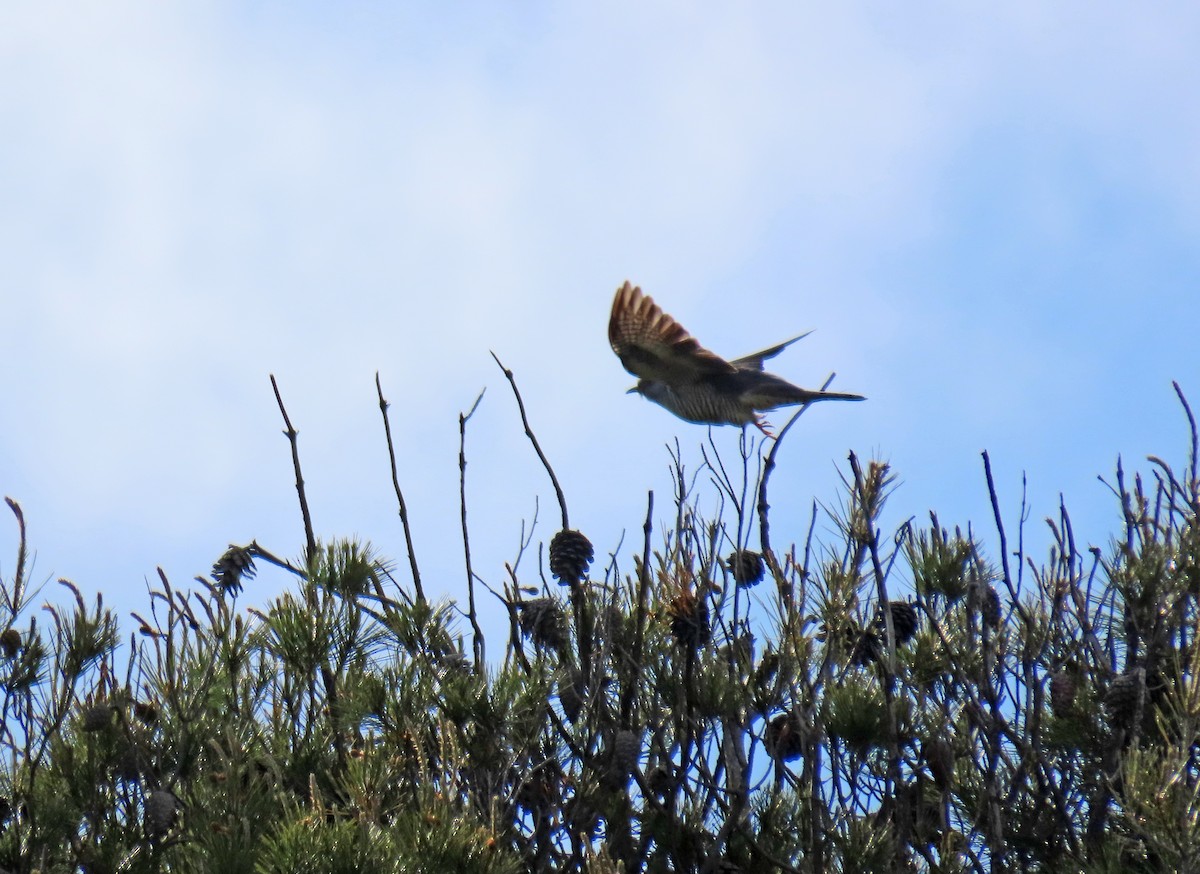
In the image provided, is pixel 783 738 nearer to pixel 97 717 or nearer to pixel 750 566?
pixel 750 566

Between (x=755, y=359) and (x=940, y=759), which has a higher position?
(x=755, y=359)

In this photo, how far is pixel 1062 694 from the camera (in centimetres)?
371

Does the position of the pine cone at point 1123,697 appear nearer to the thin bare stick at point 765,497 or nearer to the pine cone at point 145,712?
the thin bare stick at point 765,497

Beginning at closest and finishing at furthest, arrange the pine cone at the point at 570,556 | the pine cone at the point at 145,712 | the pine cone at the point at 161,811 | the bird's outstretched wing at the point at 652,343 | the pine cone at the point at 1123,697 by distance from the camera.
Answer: the pine cone at the point at 161,811, the pine cone at the point at 1123,697, the pine cone at the point at 145,712, the pine cone at the point at 570,556, the bird's outstretched wing at the point at 652,343

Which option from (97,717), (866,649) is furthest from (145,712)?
(866,649)

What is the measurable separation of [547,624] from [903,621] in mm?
1081

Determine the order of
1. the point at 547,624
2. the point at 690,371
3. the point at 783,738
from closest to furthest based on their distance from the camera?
1. the point at 783,738
2. the point at 547,624
3. the point at 690,371

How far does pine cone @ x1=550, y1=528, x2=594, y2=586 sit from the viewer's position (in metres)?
3.88

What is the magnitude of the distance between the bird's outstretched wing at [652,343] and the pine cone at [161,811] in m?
3.43

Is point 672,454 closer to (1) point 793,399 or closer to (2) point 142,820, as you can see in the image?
(2) point 142,820

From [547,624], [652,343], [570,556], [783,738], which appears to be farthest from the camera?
[652,343]

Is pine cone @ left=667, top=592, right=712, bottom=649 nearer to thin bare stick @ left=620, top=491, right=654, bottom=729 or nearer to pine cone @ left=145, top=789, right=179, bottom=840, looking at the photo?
thin bare stick @ left=620, top=491, right=654, bottom=729

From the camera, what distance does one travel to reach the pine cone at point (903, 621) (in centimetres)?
396

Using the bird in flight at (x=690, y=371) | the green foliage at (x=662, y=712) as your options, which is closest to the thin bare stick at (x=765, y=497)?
the green foliage at (x=662, y=712)
